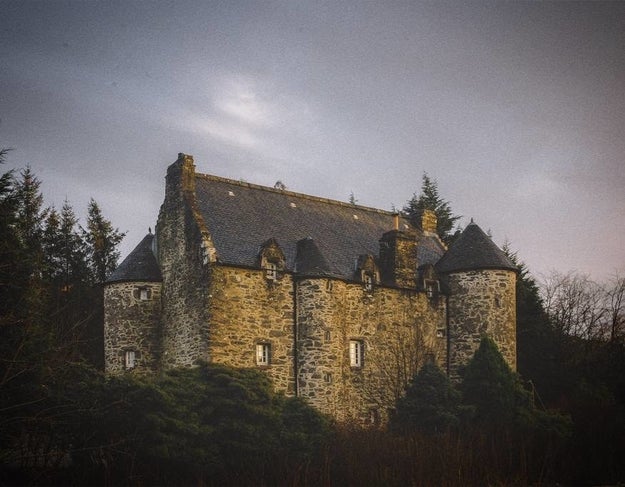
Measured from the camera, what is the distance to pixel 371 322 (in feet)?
103

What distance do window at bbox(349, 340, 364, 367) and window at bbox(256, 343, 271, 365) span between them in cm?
380

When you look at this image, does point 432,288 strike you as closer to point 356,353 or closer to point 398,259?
point 398,259

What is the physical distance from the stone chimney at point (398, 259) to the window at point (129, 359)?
11121 millimetres

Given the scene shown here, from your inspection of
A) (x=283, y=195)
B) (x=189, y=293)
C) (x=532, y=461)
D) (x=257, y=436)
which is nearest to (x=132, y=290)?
(x=189, y=293)

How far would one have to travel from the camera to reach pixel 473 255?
3397 cm

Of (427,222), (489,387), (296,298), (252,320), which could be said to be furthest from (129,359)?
(427,222)

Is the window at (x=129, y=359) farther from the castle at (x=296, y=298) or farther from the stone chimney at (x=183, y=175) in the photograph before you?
the stone chimney at (x=183, y=175)

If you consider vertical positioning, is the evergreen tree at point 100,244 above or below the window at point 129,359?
above

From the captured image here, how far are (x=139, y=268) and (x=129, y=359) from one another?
3.78 metres

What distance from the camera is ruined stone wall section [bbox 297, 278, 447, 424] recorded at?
94.4 feet

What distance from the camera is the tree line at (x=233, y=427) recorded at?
14867mm

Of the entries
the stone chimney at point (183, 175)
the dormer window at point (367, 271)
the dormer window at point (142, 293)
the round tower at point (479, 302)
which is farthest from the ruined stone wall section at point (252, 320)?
the round tower at point (479, 302)

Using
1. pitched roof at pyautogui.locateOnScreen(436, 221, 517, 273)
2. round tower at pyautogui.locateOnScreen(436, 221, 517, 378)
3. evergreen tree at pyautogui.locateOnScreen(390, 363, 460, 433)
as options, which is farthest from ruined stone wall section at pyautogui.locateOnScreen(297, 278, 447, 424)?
evergreen tree at pyautogui.locateOnScreen(390, 363, 460, 433)

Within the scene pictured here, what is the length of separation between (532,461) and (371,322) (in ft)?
34.8
